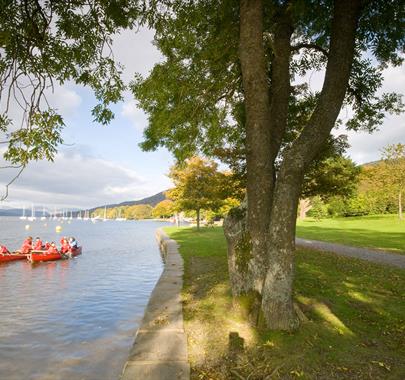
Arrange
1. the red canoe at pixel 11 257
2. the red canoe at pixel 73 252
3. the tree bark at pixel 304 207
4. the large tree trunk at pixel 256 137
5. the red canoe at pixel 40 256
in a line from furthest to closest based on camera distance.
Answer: the tree bark at pixel 304 207 < the red canoe at pixel 73 252 < the red canoe at pixel 40 256 < the red canoe at pixel 11 257 < the large tree trunk at pixel 256 137

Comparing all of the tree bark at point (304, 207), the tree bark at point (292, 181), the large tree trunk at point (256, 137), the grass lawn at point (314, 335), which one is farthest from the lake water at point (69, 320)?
the tree bark at point (304, 207)

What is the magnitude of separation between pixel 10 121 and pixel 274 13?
6.48 meters

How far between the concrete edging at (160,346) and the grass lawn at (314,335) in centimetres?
21

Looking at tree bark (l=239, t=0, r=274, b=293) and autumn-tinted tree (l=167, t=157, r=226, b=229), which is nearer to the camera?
tree bark (l=239, t=0, r=274, b=293)

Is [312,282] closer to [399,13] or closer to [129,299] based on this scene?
[129,299]

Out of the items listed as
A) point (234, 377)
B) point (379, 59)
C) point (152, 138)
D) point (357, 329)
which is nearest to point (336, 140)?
point (379, 59)

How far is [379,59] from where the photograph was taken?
33.2ft

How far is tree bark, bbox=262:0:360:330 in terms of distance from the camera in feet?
20.7

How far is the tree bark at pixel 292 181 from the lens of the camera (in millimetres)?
6316

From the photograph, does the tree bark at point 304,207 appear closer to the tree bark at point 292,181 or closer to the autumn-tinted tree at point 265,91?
the autumn-tinted tree at point 265,91

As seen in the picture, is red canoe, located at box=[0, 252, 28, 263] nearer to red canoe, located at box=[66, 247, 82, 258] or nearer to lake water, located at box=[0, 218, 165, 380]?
lake water, located at box=[0, 218, 165, 380]

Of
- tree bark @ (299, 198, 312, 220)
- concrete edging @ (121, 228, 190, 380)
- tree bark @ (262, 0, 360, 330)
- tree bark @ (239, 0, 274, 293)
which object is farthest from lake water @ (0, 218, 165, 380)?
tree bark @ (299, 198, 312, 220)

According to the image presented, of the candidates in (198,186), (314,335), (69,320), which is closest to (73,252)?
(198,186)

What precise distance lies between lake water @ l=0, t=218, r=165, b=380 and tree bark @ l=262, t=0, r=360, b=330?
337 centimetres
